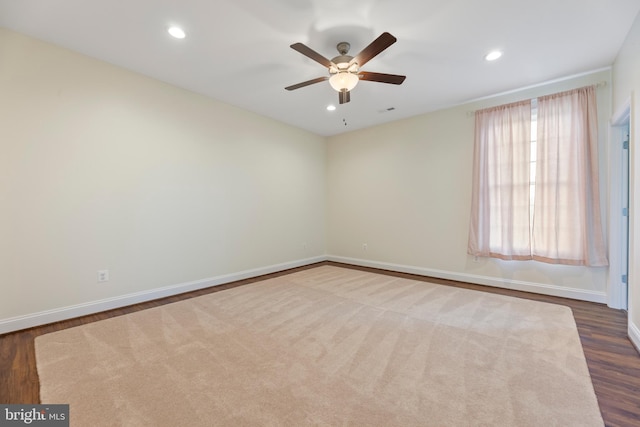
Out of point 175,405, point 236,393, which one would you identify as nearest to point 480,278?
point 236,393

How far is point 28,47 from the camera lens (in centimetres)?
256

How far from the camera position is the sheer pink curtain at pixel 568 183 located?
10.3ft

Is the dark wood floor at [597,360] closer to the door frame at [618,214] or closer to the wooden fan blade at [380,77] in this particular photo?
the door frame at [618,214]

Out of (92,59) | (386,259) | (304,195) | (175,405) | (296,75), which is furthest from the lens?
(304,195)

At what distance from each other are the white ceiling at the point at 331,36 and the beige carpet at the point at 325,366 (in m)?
2.80

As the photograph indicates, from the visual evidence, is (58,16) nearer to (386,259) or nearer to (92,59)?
(92,59)

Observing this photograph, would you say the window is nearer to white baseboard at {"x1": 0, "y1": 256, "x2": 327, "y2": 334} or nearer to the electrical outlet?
white baseboard at {"x1": 0, "y1": 256, "x2": 327, "y2": 334}

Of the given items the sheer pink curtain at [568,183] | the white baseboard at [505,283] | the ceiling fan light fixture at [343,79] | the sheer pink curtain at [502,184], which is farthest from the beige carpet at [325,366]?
the ceiling fan light fixture at [343,79]

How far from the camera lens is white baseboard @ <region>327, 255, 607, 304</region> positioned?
323cm

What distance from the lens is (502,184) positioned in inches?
148

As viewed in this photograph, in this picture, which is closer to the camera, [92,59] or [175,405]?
[175,405]

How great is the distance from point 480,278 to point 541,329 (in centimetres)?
156

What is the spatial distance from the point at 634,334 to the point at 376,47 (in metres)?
3.23

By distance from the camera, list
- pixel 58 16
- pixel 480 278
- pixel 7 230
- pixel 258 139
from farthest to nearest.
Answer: pixel 258 139 → pixel 480 278 → pixel 7 230 → pixel 58 16
